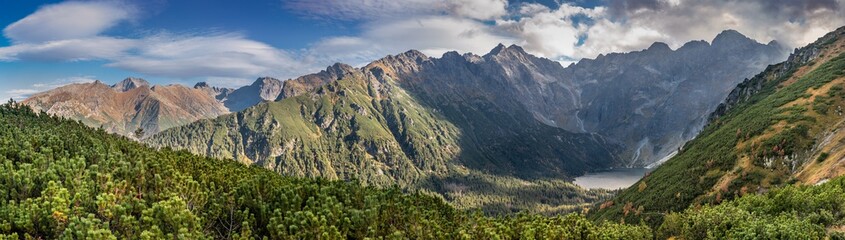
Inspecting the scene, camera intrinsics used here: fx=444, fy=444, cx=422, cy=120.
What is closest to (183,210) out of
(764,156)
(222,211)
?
(222,211)

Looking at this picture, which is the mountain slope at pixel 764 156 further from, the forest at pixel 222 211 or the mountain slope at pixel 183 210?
the mountain slope at pixel 183 210

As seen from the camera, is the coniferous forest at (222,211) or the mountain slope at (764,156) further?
the mountain slope at (764,156)

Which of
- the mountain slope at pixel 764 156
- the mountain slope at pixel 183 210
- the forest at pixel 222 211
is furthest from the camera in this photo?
the mountain slope at pixel 764 156

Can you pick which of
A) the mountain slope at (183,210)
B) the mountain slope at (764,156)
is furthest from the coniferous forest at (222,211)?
the mountain slope at (764,156)

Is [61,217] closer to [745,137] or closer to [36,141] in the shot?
[36,141]

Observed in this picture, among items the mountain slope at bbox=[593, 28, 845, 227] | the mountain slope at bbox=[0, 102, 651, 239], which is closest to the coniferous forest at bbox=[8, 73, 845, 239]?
the mountain slope at bbox=[0, 102, 651, 239]

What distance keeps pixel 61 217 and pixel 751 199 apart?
242 feet

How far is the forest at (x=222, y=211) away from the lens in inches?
1055

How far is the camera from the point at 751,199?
59500mm

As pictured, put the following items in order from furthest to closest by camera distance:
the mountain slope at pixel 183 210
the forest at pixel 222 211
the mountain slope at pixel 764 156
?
1. the mountain slope at pixel 764 156
2. the forest at pixel 222 211
3. the mountain slope at pixel 183 210

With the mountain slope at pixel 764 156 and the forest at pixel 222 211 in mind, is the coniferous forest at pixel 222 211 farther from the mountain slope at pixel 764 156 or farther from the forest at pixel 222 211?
the mountain slope at pixel 764 156

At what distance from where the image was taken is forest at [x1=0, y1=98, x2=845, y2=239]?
26797mm

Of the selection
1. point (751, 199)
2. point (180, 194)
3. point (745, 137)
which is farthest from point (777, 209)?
point (745, 137)

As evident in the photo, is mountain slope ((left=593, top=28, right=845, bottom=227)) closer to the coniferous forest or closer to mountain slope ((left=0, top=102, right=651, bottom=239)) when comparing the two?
the coniferous forest
